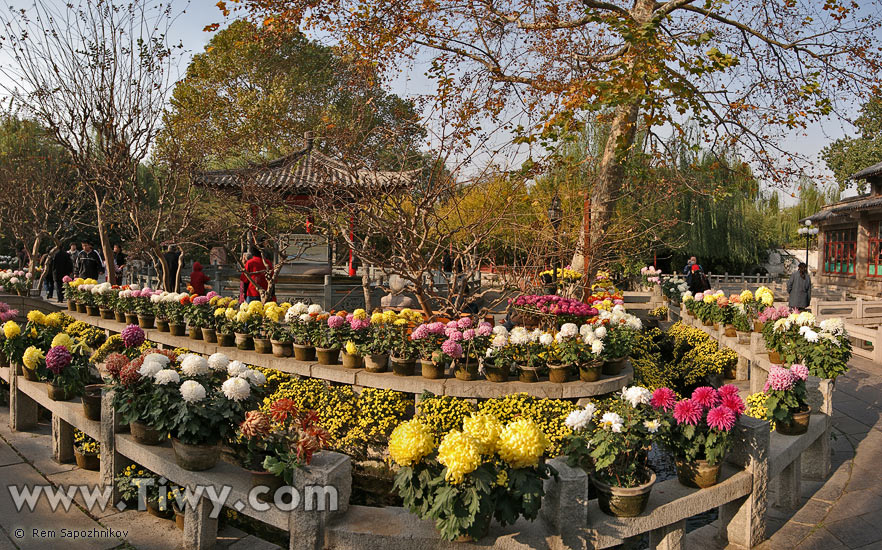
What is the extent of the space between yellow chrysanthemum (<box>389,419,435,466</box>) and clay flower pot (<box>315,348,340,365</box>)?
3.04 metres

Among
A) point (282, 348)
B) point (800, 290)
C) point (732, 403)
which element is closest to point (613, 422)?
point (732, 403)

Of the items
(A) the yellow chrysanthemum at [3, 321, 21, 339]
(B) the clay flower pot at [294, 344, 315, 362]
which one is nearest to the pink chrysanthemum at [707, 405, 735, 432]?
(B) the clay flower pot at [294, 344, 315, 362]

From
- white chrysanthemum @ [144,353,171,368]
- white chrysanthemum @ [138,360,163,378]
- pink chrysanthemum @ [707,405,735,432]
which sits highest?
white chrysanthemum @ [144,353,171,368]

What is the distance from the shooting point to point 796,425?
4.27m

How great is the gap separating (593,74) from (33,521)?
933 cm

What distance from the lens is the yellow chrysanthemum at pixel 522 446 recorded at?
2682mm

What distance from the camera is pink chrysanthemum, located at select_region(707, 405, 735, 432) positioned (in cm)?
324

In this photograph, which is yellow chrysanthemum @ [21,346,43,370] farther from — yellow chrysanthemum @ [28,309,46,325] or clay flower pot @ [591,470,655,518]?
clay flower pot @ [591,470,655,518]

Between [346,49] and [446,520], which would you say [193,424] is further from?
[346,49]

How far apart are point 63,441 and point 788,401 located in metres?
5.39

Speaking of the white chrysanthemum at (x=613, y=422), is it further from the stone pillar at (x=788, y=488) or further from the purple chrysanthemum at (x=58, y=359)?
the purple chrysanthemum at (x=58, y=359)

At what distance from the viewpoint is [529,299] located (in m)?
6.92

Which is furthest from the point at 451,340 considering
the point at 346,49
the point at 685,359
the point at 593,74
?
the point at 346,49

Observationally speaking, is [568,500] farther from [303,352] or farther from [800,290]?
[800,290]
